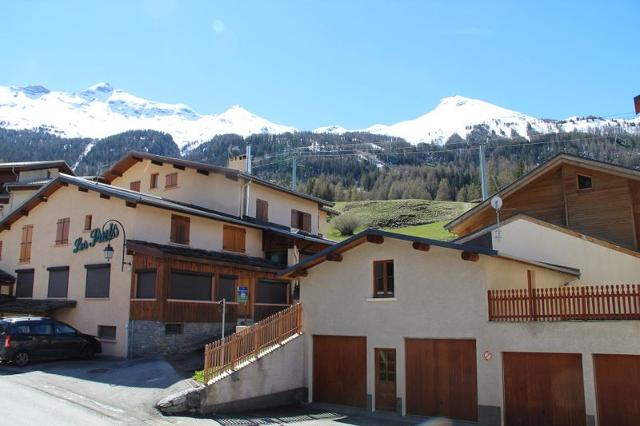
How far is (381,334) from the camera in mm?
18141

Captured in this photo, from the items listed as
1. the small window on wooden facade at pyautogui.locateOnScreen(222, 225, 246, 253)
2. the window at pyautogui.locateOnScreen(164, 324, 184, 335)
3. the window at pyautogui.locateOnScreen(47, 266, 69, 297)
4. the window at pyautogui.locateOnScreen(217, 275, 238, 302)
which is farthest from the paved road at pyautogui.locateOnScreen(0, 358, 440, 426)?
the small window on wooden facade at pyautogui.locateOnScreen(222, 225, 246, 253)

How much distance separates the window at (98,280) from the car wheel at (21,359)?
4592 mm

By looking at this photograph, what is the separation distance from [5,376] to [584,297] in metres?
18.6

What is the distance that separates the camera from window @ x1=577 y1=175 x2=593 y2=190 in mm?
24312

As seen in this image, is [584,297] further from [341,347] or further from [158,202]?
[158,202]

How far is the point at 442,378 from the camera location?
16594 mm

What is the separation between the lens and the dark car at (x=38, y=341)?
21.7 metres

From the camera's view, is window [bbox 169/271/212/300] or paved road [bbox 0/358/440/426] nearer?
paved road [bbox 0/358/440/426]

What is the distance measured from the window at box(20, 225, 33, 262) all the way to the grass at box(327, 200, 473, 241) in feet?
172

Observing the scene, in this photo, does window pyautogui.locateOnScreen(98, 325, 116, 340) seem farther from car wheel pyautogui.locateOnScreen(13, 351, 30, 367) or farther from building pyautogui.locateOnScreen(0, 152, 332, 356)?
car wheel pyautogui.locateOnScreen(13, 351, 30, 367)

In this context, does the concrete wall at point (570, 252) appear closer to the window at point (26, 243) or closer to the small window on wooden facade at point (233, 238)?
the small window on wooden facade at point (233, 238)

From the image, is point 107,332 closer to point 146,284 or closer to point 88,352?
point 88,352

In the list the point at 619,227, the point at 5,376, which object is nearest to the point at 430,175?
the point at 619,227

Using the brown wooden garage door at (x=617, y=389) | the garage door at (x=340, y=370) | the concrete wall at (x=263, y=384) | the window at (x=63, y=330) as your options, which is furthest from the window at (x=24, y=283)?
the brown wooden garage door at (x=617, y=389)
